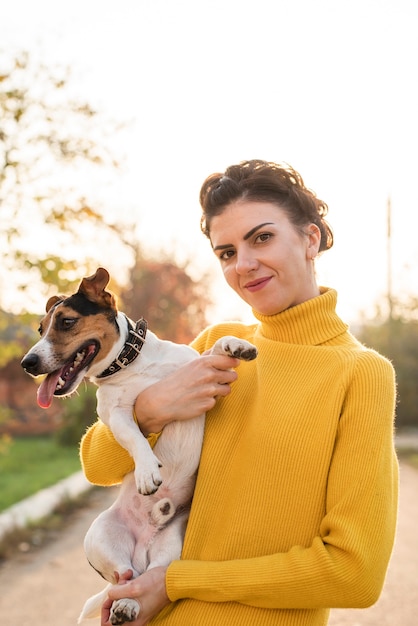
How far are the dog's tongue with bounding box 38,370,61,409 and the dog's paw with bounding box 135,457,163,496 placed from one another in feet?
1.36

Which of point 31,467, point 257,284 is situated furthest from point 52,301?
point 31,467

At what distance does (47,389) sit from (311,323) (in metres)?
1.01

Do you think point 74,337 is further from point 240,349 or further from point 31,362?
point 240,349

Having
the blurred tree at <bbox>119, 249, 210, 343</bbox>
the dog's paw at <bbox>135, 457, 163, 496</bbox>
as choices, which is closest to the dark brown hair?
the dog's paw at <bbox>135, 457, 163, 496</bbox>

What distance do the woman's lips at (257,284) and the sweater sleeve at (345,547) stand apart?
18.9 inches

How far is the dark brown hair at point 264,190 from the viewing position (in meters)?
2.45

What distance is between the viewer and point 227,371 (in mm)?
2518

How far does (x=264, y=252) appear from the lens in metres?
2.38

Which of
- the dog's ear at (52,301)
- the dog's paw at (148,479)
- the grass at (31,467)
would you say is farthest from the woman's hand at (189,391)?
the grass at (31,467)

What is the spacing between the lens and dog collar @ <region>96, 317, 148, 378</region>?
283 centimetres

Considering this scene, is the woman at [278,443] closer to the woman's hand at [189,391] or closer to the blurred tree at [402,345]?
the woman's hand at [189,391]

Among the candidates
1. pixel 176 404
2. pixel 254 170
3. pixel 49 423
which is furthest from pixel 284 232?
pixel 49 423

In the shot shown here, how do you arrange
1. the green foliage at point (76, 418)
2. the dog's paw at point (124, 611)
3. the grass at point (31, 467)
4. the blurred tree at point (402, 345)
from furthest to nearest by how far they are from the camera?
the blurred tree at point (402, 345)
the green foliage at point (76, 418)
the grass at point (31, 467)
the dog's paw at point (124, 611)

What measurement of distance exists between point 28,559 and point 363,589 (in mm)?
6007
